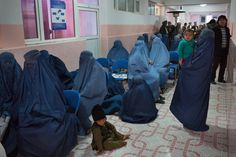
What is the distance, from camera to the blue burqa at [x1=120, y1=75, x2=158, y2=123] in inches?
140

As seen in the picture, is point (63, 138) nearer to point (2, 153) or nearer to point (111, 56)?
point (2, 153)

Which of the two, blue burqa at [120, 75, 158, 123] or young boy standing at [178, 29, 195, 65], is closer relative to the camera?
blue burqa at [120, 75, 158, 123]

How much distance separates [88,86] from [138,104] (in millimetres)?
825

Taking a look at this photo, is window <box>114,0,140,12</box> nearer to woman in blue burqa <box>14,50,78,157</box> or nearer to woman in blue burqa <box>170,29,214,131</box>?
woman in blue burqa <box>170,29,214,131</box>

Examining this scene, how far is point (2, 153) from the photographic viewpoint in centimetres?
150

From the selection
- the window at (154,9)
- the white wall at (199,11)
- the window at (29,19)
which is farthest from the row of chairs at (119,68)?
the white wall at (199,11)

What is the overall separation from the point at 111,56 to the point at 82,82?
2955 mm

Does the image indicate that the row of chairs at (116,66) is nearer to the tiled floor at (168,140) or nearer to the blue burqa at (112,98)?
the blue burqa at (112,98)

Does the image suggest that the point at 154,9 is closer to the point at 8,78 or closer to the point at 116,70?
the point at 116,70

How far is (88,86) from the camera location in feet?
10.7

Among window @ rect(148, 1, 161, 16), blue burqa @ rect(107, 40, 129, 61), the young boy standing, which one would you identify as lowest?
blue burqa @ rect(107, 40, 129, 61)

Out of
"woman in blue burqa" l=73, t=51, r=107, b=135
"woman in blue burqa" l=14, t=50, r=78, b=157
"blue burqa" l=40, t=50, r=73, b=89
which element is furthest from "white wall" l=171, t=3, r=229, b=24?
"woman in blue burqa" l=14, t=50, r=78, b=157

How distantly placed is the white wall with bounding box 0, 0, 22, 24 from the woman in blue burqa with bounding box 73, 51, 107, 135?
1.13m

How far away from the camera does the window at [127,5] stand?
271 inches
